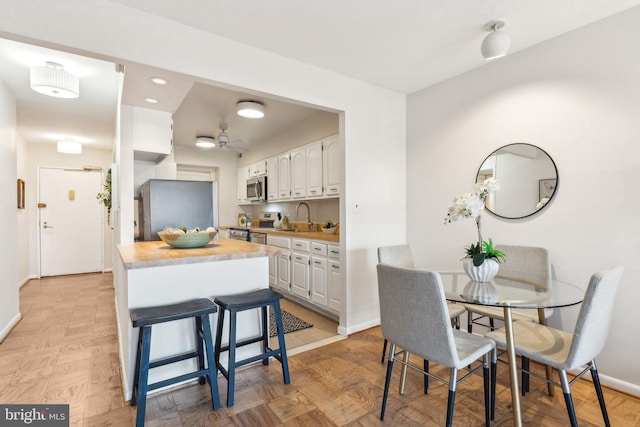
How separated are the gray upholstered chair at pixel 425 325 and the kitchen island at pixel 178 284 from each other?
3.21 ft

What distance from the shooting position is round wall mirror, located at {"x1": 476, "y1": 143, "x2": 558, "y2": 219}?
2.43 metres

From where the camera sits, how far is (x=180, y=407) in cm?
191

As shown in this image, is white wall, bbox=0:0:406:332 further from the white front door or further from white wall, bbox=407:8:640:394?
the white front door

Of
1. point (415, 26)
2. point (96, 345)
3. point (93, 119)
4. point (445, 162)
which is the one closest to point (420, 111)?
point (445, 162)

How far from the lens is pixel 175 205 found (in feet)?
10.8

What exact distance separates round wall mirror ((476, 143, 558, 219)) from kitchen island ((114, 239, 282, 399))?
1954 millimetres

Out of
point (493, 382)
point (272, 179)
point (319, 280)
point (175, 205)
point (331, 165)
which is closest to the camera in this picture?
point (493, 382)

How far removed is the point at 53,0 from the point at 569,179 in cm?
347

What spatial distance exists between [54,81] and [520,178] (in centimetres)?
401

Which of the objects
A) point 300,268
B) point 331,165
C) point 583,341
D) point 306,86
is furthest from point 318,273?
point 583,341

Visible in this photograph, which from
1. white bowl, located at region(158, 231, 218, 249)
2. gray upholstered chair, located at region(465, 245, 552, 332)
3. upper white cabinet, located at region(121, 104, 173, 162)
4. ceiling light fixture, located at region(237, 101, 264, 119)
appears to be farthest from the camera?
ceiling light fixture, located at region(237, 101, 264, 119)

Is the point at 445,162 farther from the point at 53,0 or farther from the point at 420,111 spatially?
the point at 53,0

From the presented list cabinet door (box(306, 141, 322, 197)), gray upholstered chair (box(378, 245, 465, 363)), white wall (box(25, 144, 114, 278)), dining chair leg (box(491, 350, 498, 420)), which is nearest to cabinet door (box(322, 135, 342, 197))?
cabinet door (box(306, 141, 322, 197))

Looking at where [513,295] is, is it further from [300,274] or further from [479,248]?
[300,274]
